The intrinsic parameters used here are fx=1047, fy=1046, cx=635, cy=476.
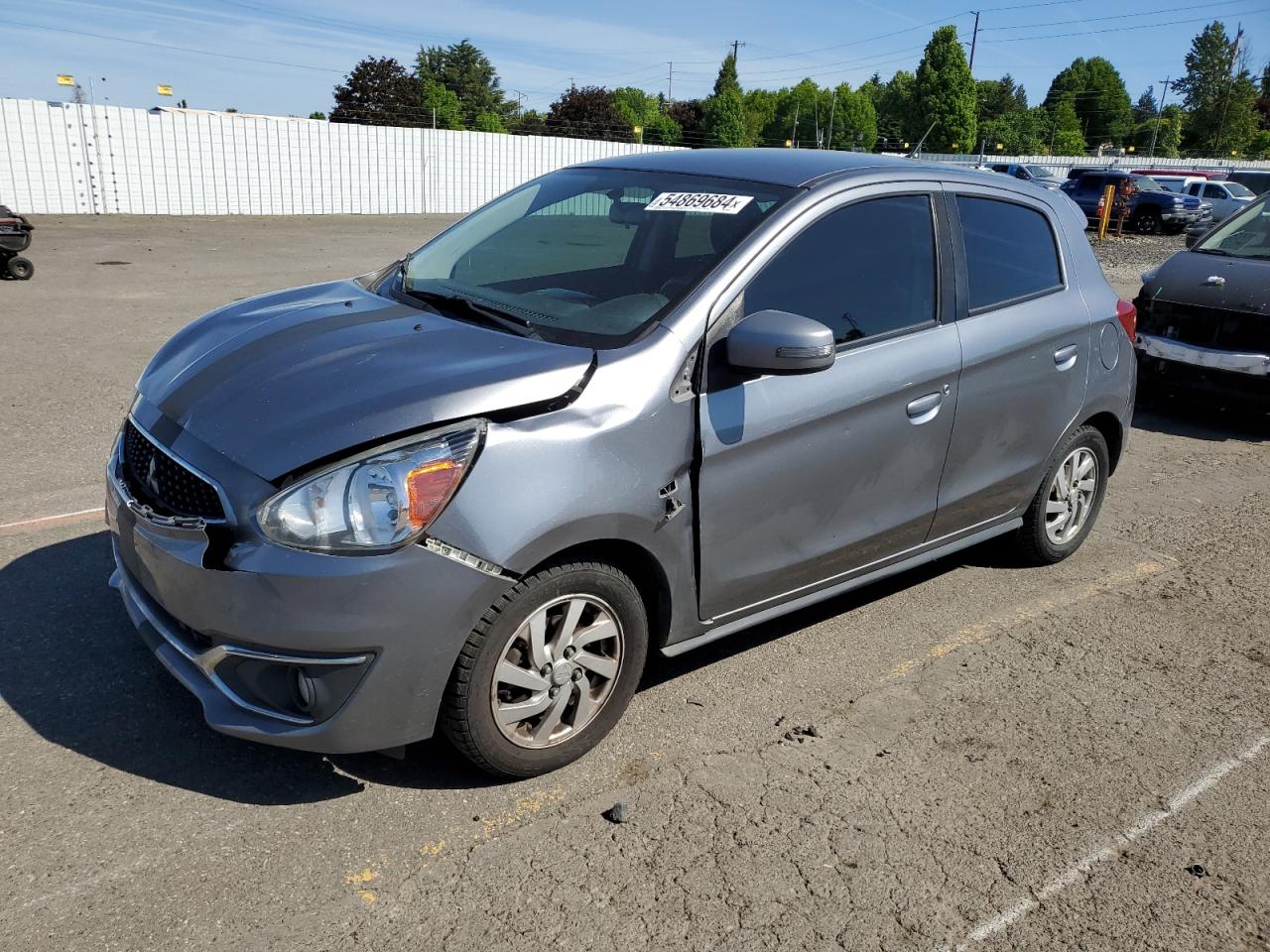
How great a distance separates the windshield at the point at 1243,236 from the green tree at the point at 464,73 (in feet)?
321

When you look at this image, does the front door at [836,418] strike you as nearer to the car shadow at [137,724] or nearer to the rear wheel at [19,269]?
the car shadow at [137,724]

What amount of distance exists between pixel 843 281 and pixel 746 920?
2.21 m

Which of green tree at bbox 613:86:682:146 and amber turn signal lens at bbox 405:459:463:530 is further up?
green tree at bbox 613:86:682:146

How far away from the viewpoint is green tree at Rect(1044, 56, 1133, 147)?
12481cm

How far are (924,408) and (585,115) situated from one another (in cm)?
7952

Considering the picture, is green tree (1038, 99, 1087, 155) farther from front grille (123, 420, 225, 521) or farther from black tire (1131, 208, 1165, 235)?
front grille (123, 420, 225, 521)

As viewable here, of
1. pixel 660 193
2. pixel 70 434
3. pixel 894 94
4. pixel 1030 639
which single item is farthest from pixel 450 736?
pixel 894 94

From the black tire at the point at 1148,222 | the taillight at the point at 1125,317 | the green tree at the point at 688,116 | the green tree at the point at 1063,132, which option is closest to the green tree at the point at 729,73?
the green tree at the point at 688,116

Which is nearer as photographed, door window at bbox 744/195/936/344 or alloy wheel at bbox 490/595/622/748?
alloy wheel at bbox 490/595/622/748

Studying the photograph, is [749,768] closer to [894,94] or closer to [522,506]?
[522,506]

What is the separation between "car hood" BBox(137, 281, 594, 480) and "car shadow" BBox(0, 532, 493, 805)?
974 mm

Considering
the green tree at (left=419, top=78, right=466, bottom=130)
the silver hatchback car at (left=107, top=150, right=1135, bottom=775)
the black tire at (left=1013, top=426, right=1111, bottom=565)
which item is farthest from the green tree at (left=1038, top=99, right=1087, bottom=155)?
the silver hatchback car at (left=107, top=150, right=1135, bottom=775)

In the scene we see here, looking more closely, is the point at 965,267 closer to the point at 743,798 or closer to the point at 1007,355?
the point at 1007,355

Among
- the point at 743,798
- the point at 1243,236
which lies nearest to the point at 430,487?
the point at 743,798
